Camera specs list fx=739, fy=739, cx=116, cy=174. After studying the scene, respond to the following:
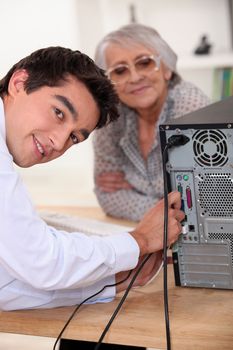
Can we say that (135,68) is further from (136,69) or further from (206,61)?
(206,61)

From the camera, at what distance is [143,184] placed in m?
2.31

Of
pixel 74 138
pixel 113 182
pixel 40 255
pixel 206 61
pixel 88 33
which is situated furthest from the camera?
pixel 88 33

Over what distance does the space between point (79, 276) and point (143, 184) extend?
983 millimetres

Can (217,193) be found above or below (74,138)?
below

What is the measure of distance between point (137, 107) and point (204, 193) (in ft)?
3.24

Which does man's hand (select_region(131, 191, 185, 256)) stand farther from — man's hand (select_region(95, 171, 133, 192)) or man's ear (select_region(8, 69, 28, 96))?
man's hand (select_region(95, 171, 133, 192))

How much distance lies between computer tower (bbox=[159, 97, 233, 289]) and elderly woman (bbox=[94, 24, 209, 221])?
0.79 m

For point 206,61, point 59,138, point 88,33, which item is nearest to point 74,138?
point 59,138

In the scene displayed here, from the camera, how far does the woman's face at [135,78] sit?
235cm

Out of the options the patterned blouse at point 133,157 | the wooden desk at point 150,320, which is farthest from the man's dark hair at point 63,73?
the patterned blouse at point 133,157

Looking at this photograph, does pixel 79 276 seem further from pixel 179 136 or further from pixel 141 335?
pixel 179 136

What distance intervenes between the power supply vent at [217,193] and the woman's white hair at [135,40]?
1.03m

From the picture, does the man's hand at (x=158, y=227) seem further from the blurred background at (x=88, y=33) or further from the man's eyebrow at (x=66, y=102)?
the blurred background at (x=88, y=33)

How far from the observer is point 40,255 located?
1.31 m
